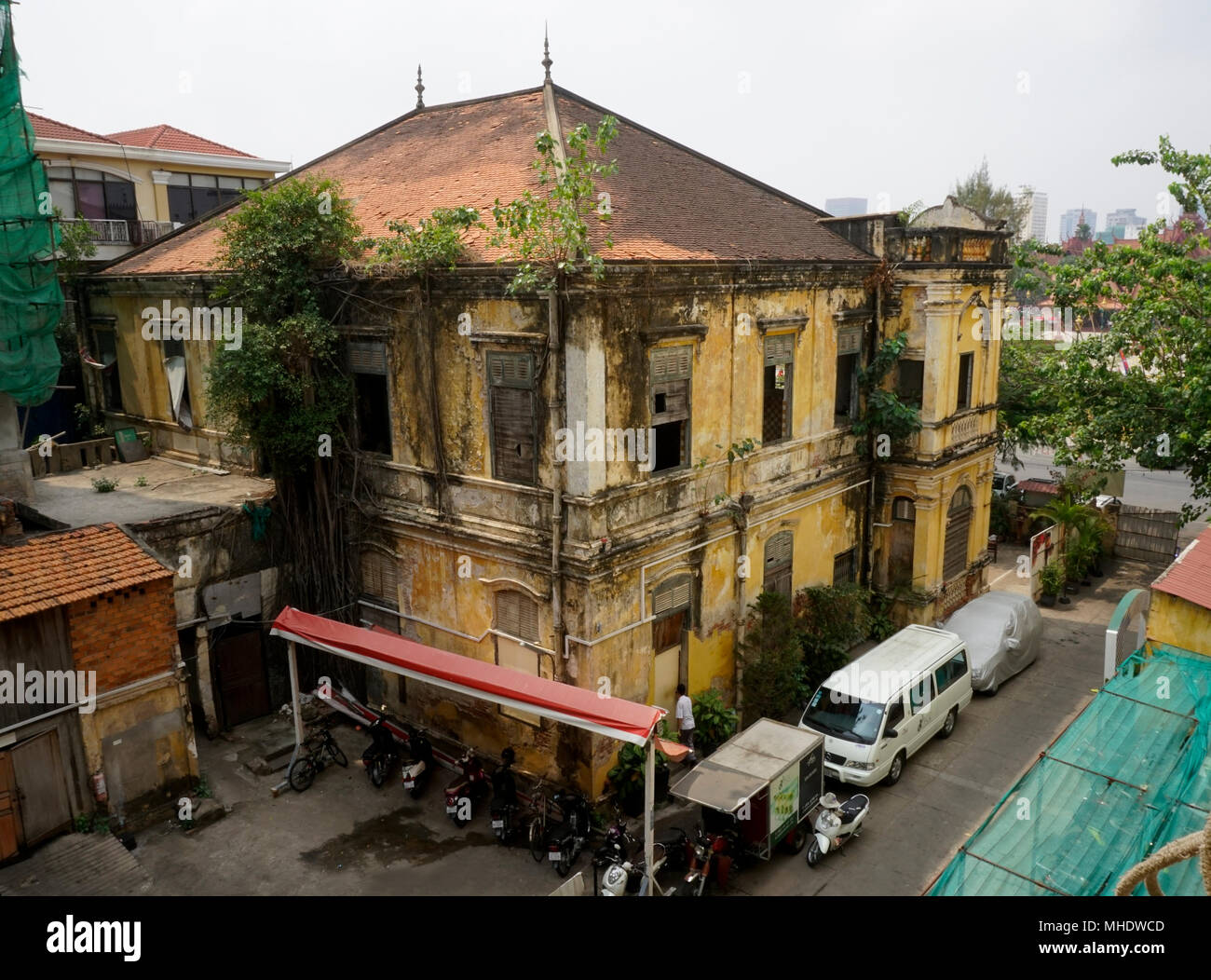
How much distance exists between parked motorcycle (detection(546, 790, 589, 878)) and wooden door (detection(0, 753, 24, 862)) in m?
7.12

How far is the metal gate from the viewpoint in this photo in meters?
25.6

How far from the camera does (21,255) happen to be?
15.6 m

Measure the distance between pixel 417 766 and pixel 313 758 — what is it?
6.67ft

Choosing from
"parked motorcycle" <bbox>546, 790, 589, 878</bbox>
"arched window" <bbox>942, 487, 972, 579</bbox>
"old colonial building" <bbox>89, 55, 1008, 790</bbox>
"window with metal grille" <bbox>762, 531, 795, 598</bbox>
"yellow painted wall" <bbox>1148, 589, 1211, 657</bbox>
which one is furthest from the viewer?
"arched window" <bbox>942, 487, 972, 579</bbox>

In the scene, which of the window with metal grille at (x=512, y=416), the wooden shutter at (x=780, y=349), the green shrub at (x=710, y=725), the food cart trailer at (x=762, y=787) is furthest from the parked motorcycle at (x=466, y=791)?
the wooden shutter at (x=780, y=349)

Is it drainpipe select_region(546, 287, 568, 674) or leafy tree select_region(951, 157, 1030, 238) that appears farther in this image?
leafy tree select_region(951, 157, 1030, 238)

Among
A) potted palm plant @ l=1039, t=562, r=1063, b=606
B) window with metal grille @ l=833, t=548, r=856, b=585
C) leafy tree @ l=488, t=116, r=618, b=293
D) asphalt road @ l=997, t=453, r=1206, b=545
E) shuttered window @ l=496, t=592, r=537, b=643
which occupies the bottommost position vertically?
asphalt road @ l=997, t=453, r=1206, b=545

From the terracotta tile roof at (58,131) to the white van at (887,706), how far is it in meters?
28.8

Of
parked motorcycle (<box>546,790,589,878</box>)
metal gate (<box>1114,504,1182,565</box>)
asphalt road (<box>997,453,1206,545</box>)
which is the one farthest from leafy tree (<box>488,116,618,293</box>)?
asphalt road (<box>997,453,1206,545</box>)

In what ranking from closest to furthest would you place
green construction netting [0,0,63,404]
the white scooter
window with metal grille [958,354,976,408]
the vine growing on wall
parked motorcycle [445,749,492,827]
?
the white scooter → parked motorcycle [445,749,492,827] → green construction netting [0,0,63,404] → the vine growing on wall → window with metal grille [958,354,976,408]

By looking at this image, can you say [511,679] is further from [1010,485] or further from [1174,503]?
[1174,503]

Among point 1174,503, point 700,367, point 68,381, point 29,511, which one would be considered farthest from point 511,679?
point 1174,503

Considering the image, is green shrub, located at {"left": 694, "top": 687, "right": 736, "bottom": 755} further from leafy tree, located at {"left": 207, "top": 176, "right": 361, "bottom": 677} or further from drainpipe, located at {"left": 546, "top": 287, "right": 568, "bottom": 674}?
leafy tree, located at {"left": 207, "top": 176, "right": 361, "bottom": 677}

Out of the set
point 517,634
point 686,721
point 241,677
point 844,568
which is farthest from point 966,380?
point 241,677
